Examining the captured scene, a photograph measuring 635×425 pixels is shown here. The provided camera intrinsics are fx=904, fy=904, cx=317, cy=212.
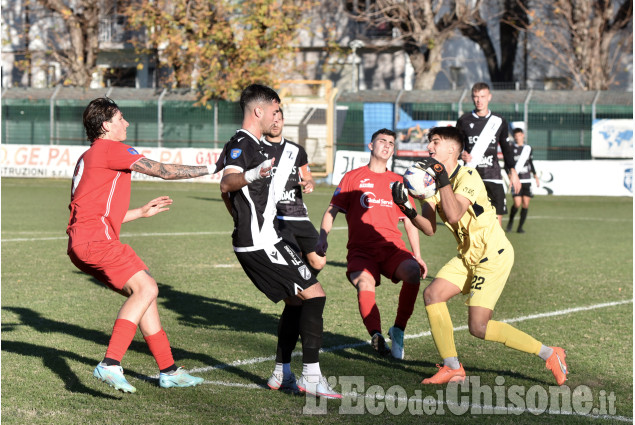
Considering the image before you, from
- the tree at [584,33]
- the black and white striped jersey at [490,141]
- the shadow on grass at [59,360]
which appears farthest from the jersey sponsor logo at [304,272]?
the tree at [584,33]

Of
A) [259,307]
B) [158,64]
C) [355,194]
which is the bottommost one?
[259,307]

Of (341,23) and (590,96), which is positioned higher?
(341,23)

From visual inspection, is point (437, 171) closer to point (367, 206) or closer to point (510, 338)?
point (510, 338)

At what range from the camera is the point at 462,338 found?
768 centimetres

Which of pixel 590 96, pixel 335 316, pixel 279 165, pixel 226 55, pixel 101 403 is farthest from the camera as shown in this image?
pixel 226 55

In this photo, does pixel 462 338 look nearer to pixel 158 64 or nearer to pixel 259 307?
pixel 259 307

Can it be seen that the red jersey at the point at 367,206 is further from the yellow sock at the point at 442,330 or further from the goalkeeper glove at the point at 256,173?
the goalkeeper glove at the point at 256,173

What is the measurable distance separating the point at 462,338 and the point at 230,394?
8.45 feet

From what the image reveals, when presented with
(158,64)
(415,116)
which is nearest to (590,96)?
(415,116)

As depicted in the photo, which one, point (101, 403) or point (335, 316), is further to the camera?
point (335, 316)

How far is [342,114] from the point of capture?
31438 mm

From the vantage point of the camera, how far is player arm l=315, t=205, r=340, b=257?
715 centimetres

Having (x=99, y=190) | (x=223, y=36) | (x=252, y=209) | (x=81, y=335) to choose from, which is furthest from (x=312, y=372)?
(x=223, y=36)

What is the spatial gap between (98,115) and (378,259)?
2679 mm
